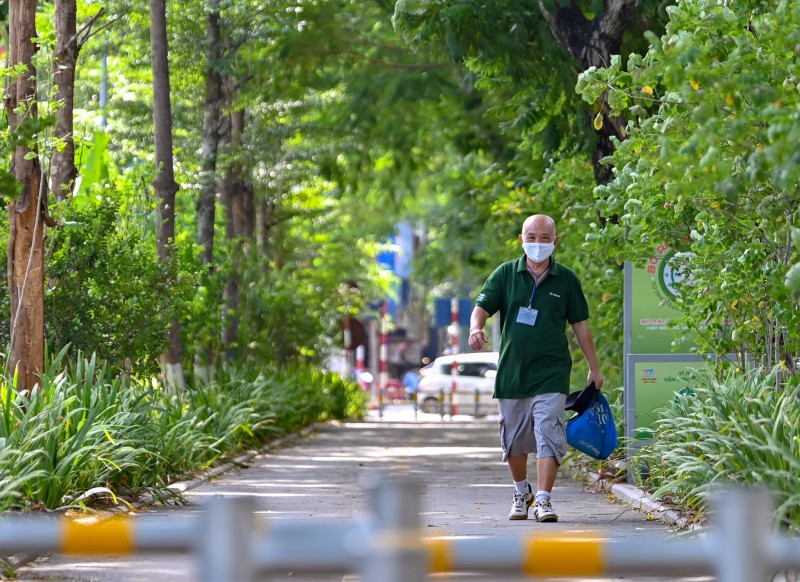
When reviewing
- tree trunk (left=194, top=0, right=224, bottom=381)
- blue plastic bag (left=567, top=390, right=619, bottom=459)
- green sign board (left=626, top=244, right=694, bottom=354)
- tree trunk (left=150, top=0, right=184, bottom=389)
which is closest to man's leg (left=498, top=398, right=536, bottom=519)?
blue plastic bag (left=567, top=390, right=619, bottom=459)

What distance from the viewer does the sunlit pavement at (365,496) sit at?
8.38m

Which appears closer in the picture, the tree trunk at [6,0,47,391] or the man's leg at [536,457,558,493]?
the man's leg at [536,457,558,493]

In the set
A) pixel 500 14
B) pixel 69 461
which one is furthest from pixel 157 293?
pixel 69 461

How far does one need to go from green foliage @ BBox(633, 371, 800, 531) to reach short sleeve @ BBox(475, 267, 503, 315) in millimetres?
1410

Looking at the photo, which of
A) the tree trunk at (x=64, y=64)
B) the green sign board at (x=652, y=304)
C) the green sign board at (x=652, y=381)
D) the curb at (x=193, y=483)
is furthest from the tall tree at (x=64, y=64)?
the green sign board at (x=652, y=381)

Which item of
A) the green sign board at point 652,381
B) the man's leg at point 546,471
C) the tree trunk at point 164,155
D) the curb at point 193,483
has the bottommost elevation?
the curb at point 193,483

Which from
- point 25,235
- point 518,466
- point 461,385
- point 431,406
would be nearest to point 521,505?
point 518,466

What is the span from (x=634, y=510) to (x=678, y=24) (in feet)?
11.3

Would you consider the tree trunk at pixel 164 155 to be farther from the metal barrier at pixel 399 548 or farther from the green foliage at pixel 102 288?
the metal barrier at pixel 399 548

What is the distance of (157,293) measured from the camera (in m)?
16.7

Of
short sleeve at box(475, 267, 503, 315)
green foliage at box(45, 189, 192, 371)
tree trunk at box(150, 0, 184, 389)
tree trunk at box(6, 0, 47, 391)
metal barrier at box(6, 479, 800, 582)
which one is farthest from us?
tree trunk at box(150, 0, 184, 389)

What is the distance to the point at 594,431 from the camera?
10922 mm

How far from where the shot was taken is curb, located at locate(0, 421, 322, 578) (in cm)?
827

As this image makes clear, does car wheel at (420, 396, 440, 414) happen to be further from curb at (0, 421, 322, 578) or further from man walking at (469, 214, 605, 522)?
man walking at (469, 214, 605, 522)
